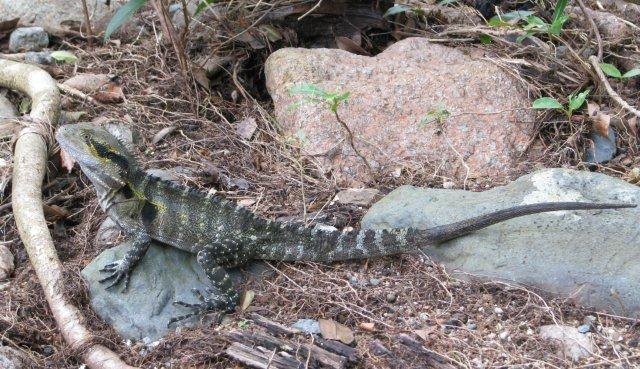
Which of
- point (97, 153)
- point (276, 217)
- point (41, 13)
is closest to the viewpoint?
point (97, 153)

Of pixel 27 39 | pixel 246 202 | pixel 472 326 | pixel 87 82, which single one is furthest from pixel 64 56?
pixel 472 326

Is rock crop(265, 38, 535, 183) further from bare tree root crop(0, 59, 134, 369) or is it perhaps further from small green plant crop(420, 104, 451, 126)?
bare tree root crop(0, 59, 134, 369)

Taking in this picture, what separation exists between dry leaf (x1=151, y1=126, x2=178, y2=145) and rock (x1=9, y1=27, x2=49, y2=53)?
2.29 metres

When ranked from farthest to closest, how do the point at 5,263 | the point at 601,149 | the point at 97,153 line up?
the point at 601,149 < the point at 5,263 < the point at 97,153

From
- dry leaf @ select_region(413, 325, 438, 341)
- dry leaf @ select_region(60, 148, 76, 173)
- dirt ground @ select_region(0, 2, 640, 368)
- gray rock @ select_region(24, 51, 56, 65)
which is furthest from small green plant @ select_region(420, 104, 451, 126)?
gray rock @ select_region(24, 51, 56, 65)

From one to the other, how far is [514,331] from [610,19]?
416cm

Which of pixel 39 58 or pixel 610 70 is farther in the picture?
pixel 39 58

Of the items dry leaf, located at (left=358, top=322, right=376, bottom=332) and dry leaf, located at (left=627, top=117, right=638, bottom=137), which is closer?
dry leaf, located at (left=358, top=322, right=376, bottom=332)

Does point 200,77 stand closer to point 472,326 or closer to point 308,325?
point 308,325

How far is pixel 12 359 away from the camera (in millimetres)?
3846

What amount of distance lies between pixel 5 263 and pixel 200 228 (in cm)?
141

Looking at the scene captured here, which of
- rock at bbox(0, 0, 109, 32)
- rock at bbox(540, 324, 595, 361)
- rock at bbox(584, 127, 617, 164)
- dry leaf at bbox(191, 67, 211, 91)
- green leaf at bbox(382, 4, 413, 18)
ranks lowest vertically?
rock at bbox(584, 127, 617, 164)

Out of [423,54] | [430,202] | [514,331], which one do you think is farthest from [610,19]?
[514,331]

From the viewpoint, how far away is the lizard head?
4.57 metres
